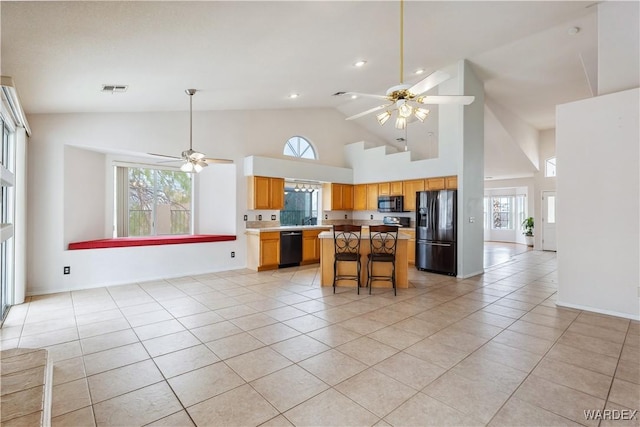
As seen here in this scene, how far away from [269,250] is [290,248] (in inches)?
20.3

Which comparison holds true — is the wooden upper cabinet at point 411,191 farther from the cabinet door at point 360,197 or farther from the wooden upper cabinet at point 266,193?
the wooden upper cabinet at point 266,193

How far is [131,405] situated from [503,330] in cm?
334

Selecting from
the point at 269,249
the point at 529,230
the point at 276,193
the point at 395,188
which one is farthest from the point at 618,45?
the point at 529,230

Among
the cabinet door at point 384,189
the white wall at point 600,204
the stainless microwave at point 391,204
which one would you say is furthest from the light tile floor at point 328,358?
the cabinet door at point 384,189

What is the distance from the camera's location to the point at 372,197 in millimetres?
7777

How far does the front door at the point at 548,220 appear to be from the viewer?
9.42 meters

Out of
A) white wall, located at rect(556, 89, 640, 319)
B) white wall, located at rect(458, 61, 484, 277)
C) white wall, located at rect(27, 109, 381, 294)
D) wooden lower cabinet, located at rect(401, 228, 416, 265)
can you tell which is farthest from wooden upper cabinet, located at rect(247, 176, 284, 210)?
white wall, located at rect(556, 89, 640, 319)

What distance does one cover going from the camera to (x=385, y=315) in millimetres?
3539

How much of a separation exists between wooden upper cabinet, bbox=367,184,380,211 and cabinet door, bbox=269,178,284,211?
2393 mm

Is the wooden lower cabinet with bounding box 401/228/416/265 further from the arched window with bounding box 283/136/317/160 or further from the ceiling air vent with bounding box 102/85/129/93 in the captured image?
the ceiling air vent with bounding box 102/85/129/93

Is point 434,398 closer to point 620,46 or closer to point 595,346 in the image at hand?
point 595,346

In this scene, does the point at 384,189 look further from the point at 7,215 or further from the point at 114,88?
the point at 7,215

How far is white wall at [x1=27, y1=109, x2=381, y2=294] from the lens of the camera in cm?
439

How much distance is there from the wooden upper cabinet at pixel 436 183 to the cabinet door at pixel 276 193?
3.24 metres
